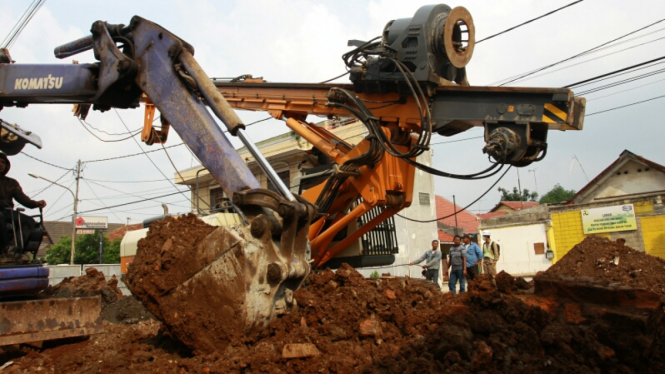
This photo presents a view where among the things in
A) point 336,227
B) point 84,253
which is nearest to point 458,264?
point 336,227

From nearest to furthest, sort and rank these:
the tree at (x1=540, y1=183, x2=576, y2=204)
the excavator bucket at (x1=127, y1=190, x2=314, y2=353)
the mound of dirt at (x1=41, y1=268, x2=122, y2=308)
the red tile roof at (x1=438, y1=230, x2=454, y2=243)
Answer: the excavator bucket at (x1=127, y1=190, x2=314, y2=353), the mound of dirt at (x1=41, y1=268, x2=122, y2=308), the red tile roof at (x1=438, y1=230, x2=454, y2=243), the tree at (x1=540, y1=183, x2=576, y2=204)

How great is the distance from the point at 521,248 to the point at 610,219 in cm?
A: 418

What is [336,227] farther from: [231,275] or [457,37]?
[231,275]

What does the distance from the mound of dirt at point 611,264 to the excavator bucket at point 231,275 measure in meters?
4.19

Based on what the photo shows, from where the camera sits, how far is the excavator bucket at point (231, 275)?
4.19m

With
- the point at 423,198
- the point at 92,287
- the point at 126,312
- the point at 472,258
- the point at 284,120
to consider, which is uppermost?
the point at 423,198

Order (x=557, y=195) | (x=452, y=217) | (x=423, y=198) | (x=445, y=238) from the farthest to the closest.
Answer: (x=557, y=195), (x=452, y=217), (x=445, y=238), (x=423, y=198)

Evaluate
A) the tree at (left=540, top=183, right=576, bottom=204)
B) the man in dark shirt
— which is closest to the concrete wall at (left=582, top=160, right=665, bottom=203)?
the man in dark shirt

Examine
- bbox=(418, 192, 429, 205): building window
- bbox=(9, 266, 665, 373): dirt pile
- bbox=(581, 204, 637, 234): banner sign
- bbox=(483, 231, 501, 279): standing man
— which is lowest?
bbox=(9, 266, 665, 373): dirt pile

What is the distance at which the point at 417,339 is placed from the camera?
4219 mm

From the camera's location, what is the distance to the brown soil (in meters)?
3.87

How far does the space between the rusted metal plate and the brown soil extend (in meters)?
0.20

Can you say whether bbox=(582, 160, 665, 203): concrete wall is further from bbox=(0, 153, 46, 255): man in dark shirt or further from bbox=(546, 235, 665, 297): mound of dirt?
bbox=(0, 153, 46, 255): man in dark shirt

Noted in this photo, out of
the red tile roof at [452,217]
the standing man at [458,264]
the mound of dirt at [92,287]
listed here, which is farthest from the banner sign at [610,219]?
the mound of dirt at [92,287]
